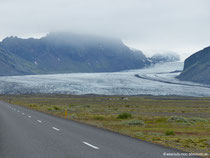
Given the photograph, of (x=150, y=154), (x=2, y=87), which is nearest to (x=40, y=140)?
(x=150, y=154)

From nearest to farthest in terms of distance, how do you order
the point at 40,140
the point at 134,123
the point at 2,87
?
1. the point at 40,140
2. the point at 134,123
3. the point at 2,87

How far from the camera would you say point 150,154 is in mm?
11258

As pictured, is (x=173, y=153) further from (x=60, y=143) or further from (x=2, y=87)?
(x=2, y=87)

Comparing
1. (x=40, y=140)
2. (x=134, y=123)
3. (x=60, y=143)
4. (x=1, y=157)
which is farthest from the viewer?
(x=134, y=123)

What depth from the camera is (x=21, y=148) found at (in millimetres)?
12516

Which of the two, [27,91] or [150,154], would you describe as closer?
[150,154]

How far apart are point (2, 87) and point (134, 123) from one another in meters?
151

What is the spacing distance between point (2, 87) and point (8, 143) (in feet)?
535

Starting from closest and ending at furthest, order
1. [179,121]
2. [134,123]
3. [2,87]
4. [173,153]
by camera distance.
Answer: [173,153] → [134,123] → [179,121] → [2,87]

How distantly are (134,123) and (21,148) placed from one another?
1710 cm

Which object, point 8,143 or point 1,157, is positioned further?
point 8,143

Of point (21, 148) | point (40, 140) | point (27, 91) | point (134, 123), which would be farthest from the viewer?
point (27, 91)

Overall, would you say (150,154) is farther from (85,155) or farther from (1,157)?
(1,157)

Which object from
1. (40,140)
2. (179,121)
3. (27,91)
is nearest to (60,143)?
(40,140)
